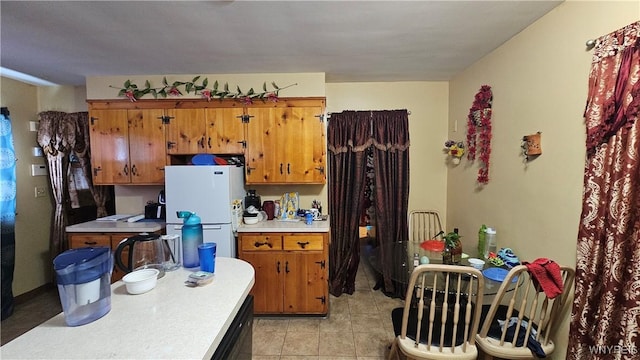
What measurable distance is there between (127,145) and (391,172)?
2.94 metres

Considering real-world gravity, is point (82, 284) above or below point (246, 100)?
below

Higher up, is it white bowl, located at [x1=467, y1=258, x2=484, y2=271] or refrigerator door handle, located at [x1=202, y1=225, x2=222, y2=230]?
refrigerator door handle, located at [x1=202, y1=225, x2=222, y2=230]

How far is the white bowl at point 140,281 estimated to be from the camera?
1.16 metres

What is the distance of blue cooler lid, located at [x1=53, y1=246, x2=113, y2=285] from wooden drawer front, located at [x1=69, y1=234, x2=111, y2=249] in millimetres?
2001

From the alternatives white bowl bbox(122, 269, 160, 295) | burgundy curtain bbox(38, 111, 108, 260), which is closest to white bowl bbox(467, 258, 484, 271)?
white bowl bbox(122, 269, 160, 295)

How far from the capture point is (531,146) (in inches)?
75.0

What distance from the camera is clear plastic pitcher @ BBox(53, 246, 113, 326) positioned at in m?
0.92

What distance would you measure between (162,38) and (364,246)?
9.94 ft

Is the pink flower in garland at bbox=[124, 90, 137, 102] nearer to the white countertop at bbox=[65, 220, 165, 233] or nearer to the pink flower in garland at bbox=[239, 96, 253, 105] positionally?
the pink flower in garland at bbox=[239, 96, 253, 105]

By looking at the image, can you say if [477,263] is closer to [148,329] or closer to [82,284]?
[148,329]

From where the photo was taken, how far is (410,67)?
9.04ft

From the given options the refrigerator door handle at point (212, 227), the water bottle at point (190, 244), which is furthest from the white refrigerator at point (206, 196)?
the water bottle at point (190, 244)

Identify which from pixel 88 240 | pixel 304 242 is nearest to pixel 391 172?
pixel 304 242

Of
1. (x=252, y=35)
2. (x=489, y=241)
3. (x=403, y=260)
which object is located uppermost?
(x=252, y=35)
